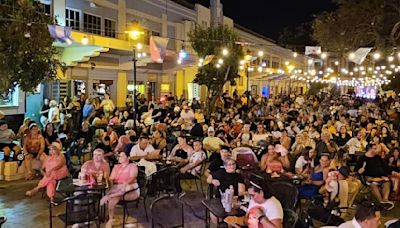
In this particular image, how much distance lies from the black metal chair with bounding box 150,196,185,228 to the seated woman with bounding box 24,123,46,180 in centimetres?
544

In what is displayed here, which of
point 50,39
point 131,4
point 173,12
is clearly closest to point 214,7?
point 173,12

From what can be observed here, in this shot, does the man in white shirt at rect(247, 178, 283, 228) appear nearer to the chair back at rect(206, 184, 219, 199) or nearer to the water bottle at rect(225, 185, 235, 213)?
the water bottle at rect(225, 185, 235, 213)

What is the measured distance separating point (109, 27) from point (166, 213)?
17559mm

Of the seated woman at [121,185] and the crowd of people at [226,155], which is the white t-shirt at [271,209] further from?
the seated woman at [121,185]

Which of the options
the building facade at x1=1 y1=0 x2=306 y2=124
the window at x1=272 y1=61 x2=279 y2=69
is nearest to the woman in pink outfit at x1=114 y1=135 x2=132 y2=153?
the building facade at x1=1 y1=0 x2=306 y2=124

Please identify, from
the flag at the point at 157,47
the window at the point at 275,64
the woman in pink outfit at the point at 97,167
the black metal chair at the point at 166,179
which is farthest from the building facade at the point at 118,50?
the window at the point at 275,64

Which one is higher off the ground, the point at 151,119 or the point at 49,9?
the point at 49,9

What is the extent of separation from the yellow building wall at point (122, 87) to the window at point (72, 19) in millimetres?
3798

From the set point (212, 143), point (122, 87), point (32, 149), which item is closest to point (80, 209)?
point (32, 149)

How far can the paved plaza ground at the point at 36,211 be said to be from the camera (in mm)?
7918

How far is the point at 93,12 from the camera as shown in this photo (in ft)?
69.9

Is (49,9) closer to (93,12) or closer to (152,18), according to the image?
(93,12)

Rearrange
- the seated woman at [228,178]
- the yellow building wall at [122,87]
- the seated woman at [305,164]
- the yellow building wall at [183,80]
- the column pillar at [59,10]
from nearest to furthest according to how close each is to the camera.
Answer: the seated woman at [228,178], the seated woman at [305,164], the column pillar at [59,10], the yellow building wall at [122,87], the yellow building wall at [183,80]

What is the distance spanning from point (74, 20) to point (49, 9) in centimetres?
230
